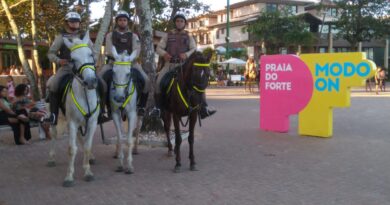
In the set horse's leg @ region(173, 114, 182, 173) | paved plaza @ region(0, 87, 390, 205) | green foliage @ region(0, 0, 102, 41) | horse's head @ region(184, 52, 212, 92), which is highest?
green foliage @ region(0, 0, 102, 41)

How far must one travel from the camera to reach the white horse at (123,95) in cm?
750

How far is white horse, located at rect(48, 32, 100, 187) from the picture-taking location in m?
6.71

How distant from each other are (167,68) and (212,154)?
7.25ft

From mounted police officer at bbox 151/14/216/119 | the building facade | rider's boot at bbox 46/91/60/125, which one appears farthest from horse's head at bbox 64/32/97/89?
the building facade

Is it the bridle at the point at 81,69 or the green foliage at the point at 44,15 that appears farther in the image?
the green foliage at the point at 44,15

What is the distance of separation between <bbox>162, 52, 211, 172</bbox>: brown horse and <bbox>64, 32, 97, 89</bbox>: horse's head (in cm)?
181

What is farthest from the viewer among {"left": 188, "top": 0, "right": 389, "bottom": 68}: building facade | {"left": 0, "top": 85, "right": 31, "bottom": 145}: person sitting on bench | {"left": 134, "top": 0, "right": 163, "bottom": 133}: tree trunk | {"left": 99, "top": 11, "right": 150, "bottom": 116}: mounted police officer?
{"left": 188, "top": 0, "right": 389, "bottom": 68}: building facade

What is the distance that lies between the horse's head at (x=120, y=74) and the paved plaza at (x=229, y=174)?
1.48 meters

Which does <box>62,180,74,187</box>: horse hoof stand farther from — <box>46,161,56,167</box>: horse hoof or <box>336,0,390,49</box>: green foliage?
<box>336,0,390,49</box>: green foliage

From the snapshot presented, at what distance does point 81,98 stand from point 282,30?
150 feet

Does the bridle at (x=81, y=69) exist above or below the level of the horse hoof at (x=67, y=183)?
above

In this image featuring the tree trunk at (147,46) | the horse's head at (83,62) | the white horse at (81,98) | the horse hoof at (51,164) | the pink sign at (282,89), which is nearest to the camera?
the horse's head at (83,62)

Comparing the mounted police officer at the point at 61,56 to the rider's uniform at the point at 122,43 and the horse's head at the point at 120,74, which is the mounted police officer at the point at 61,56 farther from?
Result: the rider's uniform at the point at 122,43

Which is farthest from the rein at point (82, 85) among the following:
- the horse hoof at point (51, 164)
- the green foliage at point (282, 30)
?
the green foliage at point (282, 30)
